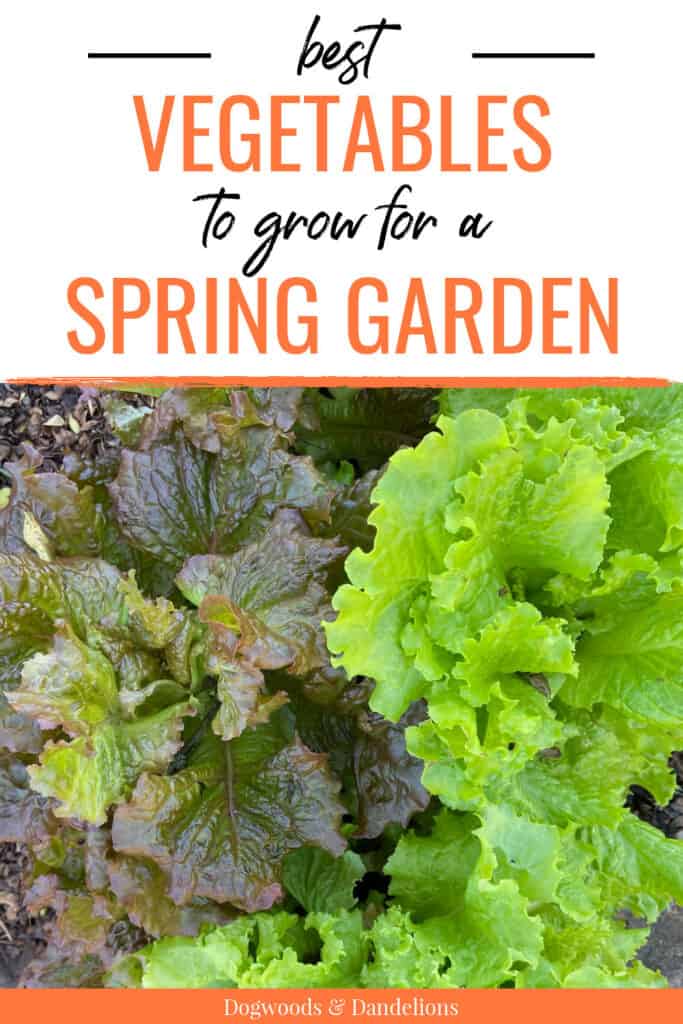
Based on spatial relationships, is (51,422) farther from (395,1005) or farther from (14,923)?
(395,1005)

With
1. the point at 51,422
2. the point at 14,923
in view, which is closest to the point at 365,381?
the point at 51,422

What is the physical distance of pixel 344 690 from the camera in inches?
96.2

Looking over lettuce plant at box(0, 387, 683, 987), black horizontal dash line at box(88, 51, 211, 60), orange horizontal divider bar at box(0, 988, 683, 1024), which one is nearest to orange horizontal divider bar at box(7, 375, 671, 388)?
lettuce plant at box(0, 387, 683, 987)

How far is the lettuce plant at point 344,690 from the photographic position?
2082 millimetres

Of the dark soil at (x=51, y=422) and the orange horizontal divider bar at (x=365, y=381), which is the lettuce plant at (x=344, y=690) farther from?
the dark soil at (x=51, y=422)

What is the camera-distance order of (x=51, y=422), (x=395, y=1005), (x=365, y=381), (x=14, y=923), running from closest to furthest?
(x=395, y=1005) → (x=365, y=381) → (x=14, y=923) → (x=51, y=422)

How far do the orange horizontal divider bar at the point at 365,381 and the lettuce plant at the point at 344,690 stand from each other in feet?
0.15

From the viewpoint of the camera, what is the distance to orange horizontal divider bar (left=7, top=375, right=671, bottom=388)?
246 cm

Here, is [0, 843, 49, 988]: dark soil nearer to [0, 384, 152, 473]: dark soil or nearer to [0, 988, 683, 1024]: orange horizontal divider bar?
[0, 988, 683, 1024]: orange horizontal divider bar

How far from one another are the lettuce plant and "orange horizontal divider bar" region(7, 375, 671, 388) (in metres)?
0.05

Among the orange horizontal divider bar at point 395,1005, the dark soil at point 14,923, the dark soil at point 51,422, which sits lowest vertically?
the dark soil at point 14,923

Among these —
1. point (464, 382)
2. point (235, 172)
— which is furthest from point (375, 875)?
point (235, 172)

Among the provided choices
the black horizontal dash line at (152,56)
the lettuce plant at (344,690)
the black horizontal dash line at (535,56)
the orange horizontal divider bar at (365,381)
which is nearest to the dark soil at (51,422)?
the orange horizontal divider bar at (365,381)

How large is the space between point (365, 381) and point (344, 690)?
913mm
